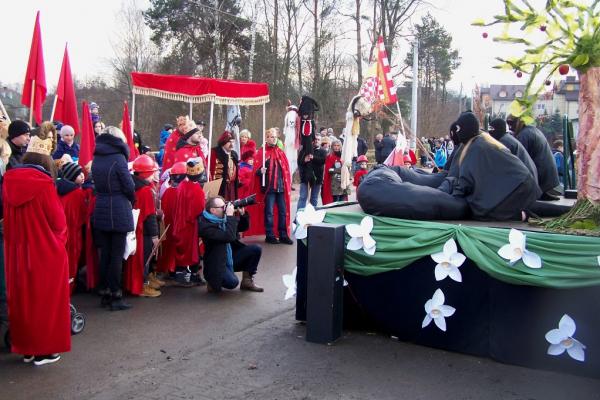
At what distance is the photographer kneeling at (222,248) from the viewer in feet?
22.0

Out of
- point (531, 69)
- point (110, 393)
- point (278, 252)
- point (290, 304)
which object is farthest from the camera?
point (278, 252)

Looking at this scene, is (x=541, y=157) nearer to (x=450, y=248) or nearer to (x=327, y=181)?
(x=450, y=248)

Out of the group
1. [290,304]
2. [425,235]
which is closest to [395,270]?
[425,235]

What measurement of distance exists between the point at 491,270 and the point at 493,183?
3.61 ft

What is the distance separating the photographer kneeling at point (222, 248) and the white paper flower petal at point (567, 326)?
3523 mm

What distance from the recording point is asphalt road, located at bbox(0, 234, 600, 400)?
14.1 ft

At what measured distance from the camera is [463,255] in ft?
15.9

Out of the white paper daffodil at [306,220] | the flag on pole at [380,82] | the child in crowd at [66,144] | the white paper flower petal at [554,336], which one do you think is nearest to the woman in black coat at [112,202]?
the white paper daffodil at [306,220]

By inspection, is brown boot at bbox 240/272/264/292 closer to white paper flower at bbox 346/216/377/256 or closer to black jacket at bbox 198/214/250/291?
black jacket at bbox 198/214/250/291

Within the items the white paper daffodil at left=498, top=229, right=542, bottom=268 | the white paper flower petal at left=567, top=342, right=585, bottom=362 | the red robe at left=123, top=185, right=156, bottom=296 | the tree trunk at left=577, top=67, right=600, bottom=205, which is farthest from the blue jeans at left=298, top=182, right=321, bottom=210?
the white paper flower petal at left=567, top=342, right=585, bottom=362

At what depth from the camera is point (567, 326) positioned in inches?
174

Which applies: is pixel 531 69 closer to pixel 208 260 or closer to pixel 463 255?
pixel 463 255

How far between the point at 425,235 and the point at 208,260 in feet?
9.08

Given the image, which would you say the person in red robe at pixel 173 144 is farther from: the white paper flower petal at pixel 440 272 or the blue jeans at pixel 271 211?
the white paper flower petal at pixel 440 272
